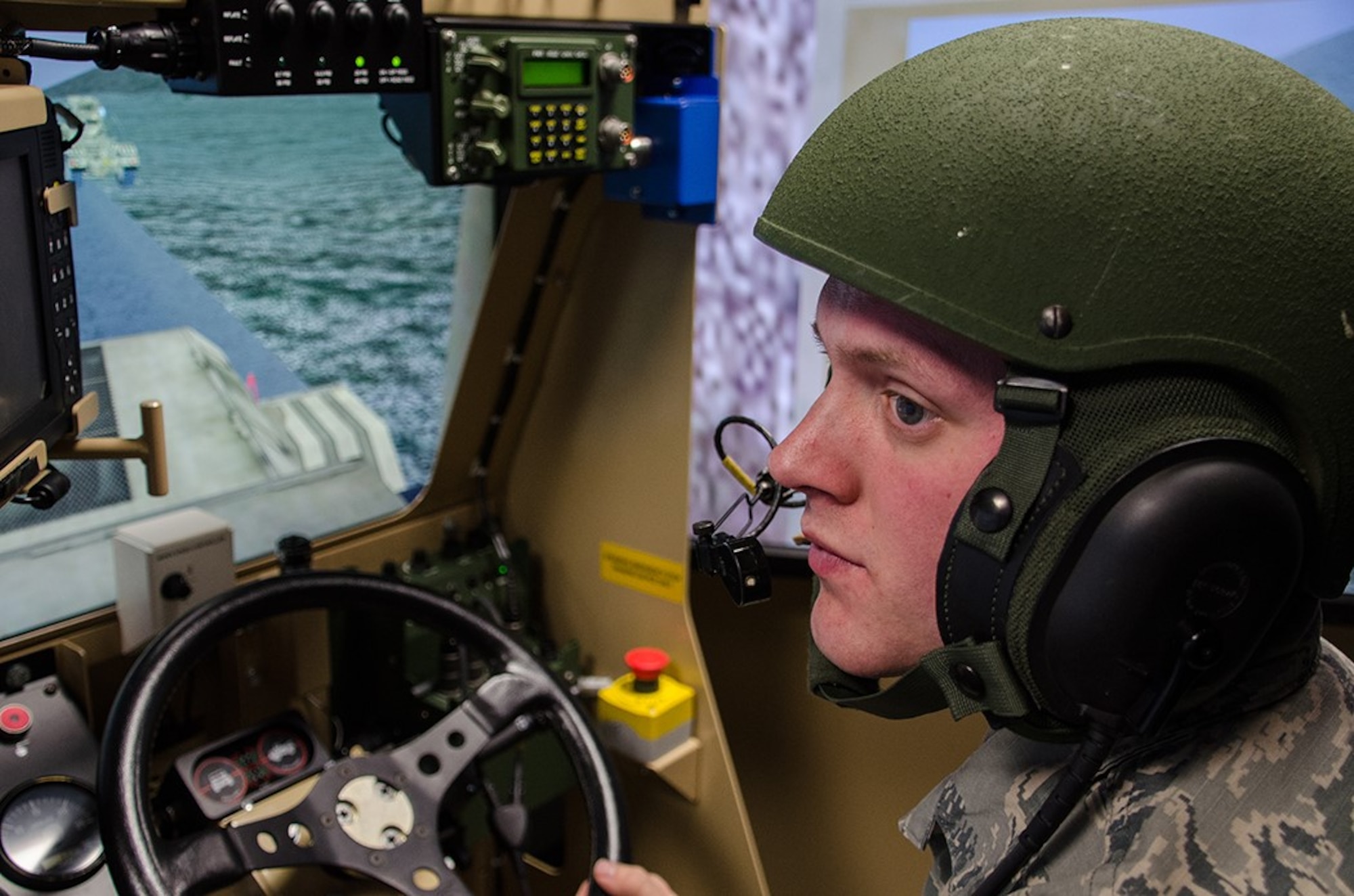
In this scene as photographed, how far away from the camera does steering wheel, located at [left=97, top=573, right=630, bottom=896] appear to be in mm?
1438

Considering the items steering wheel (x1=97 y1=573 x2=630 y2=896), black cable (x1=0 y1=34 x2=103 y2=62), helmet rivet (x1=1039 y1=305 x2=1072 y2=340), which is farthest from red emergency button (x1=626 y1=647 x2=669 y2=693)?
helmet rivet (x1=1039 y1=305 x2=1072 y2=340)

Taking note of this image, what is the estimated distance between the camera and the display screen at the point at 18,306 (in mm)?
1348

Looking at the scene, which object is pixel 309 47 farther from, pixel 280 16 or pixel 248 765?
pixel 248 765

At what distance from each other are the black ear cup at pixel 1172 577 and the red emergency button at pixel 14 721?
1469mm

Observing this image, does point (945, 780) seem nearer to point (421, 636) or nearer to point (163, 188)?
point (421, 636)

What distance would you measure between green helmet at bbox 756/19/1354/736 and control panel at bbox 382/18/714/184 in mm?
941

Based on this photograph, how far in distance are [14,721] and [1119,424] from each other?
1.56m

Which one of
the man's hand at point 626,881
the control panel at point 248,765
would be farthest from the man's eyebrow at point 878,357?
the control panel at point 248,765

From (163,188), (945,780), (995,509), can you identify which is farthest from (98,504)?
(995,509)

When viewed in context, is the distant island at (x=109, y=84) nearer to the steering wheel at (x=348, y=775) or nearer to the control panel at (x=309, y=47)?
the control panel at (x=309, y=47)

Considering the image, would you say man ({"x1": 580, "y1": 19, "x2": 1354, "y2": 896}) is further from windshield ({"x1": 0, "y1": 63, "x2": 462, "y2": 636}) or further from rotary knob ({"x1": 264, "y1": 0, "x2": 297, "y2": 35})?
windshield ({"x1": 0, "y1": 63, "x2": 462, "y2": 636})

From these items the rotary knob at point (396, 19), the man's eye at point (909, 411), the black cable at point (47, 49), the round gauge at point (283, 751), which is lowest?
the round gauge at point (283, 751)

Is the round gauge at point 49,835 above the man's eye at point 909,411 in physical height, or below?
below

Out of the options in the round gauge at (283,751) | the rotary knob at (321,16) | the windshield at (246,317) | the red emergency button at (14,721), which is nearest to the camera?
the rotary knob at (321,16)
